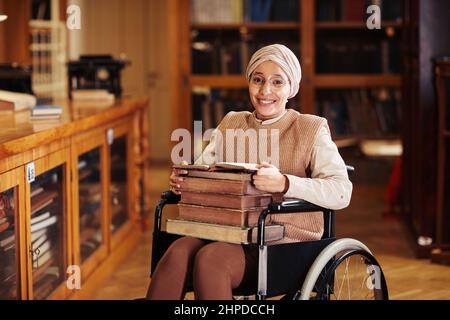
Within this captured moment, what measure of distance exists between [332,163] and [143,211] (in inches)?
114

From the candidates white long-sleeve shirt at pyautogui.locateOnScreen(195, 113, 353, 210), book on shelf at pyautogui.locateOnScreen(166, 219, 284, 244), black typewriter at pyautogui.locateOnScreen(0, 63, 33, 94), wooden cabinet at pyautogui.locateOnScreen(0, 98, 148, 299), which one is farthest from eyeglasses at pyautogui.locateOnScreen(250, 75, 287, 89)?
black typewriter at pyautogui.locateOnScreen(0, 63, 33, 94)

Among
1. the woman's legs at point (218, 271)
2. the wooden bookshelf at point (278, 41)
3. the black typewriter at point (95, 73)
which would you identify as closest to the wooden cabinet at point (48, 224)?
the woman's legs at point (218, 271)

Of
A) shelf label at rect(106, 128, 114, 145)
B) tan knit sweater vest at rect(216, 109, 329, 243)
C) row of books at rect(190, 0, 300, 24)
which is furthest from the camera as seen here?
row of books at rect(190, 0, 300, 24)

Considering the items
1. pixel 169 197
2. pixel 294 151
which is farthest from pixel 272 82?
pixel 169 197

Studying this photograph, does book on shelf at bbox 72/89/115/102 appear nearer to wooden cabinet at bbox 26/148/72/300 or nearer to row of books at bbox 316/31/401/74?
wooden cabinet at bbox 26/148/72/300

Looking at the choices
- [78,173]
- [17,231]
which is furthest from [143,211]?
[17,231]

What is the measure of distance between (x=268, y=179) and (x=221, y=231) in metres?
0.18

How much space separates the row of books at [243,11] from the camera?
608 centimetres

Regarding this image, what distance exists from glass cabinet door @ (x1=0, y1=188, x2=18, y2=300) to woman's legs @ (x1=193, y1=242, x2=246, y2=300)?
76 cm

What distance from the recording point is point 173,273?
2.18 meters

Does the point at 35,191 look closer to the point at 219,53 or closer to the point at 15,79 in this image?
the point at 15,79

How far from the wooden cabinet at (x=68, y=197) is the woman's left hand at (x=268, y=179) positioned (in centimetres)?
78

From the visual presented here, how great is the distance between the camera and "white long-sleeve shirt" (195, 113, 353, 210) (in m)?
2.21
